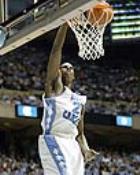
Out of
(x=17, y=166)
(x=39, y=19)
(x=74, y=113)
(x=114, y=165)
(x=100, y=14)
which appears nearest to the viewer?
(x=74, y=113)

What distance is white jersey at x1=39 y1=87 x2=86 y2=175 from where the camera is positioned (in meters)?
4.81

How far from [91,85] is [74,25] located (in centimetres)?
1594

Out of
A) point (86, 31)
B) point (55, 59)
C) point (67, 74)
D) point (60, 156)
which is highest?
point (86, 31)

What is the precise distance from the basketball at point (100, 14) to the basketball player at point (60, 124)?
0.55 meters

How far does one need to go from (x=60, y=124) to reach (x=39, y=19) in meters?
1.30

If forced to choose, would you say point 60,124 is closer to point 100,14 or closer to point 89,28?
point 100,14

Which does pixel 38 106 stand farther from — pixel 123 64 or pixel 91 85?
pixel 123 64

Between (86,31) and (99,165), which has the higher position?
(86,31)

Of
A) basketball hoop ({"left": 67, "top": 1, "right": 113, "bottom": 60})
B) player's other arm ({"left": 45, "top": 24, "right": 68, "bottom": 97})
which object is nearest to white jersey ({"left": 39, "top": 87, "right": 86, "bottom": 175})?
player's other arm ({"left": 45, "top": 24, "right": 68, "bottom": 97})

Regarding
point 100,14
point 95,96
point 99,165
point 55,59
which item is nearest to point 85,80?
point 95,96

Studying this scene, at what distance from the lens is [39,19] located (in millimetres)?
5730

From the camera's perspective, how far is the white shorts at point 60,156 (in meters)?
4.79

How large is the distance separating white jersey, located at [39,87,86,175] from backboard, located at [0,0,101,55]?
2.38 feet

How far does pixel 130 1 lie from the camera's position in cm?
2150
